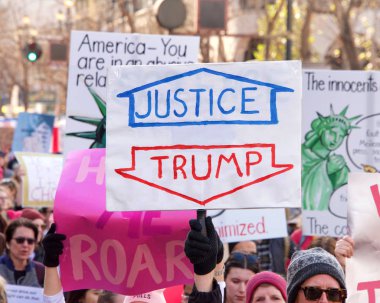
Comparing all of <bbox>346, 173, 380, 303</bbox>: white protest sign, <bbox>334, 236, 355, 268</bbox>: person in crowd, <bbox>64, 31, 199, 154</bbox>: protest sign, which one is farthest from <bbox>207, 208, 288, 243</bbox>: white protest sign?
<bbox>334, 236, 355, 268</bbox>: person in crowd

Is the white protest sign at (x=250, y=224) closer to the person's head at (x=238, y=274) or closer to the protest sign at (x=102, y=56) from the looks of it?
the protest sign at (x=102, y=56)

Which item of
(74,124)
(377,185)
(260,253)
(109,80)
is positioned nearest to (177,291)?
(377,185)

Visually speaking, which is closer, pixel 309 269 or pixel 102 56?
pixel 309 269

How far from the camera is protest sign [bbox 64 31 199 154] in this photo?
931 centimetres

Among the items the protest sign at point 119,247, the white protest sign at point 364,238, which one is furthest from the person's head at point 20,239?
the white protest sign at point 364,238

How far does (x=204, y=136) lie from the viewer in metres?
5.23

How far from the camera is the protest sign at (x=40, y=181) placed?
41.4 feet

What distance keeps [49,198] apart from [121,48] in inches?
126

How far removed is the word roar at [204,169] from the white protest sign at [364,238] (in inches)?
36.6

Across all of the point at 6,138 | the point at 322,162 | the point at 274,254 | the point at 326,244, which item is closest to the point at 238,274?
the point at 326,244

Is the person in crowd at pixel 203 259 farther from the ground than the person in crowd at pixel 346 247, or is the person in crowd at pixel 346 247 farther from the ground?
the person in crowd at pixel 346 247

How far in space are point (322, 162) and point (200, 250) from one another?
16.0 feet

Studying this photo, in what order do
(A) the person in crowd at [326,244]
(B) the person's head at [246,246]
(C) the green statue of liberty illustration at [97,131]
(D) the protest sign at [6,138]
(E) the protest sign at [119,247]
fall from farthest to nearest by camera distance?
1. (D) the protest sign at [6,138]
2. (B) the person's head at [246,246]
3. (C) the green statue of liberty illustration at [97,131]
4. (A) the person in crowd at [326,244]
5. (E) the protest sign at [119,247]

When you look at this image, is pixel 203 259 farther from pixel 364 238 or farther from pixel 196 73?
pixel 364 238
